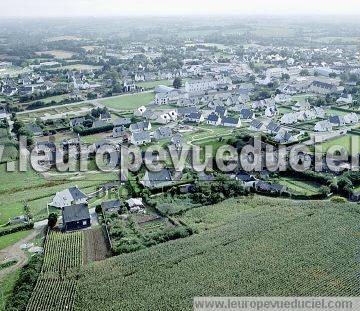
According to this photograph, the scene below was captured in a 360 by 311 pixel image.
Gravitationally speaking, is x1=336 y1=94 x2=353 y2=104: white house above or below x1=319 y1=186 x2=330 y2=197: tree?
above

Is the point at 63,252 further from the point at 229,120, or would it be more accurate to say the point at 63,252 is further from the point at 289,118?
the point at 289,118

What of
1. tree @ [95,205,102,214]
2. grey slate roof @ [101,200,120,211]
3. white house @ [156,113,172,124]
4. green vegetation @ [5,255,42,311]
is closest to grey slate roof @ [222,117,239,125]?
white house @ [156,113,172,124]

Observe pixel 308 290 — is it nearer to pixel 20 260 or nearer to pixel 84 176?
pixel 20 260

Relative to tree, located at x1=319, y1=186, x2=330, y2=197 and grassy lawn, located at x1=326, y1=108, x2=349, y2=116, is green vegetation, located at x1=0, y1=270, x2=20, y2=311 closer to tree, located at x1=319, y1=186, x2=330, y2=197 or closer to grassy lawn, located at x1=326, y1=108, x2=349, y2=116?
tree, located at x1=319, y1=186, x2=330, y2=197

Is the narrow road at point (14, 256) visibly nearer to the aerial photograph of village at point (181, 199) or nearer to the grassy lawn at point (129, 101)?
the aerial photograph of village at point (181, 199)

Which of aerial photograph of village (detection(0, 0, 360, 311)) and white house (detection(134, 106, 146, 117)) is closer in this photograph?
aerial photograph of village (detection(0, 0, 360, 311))
